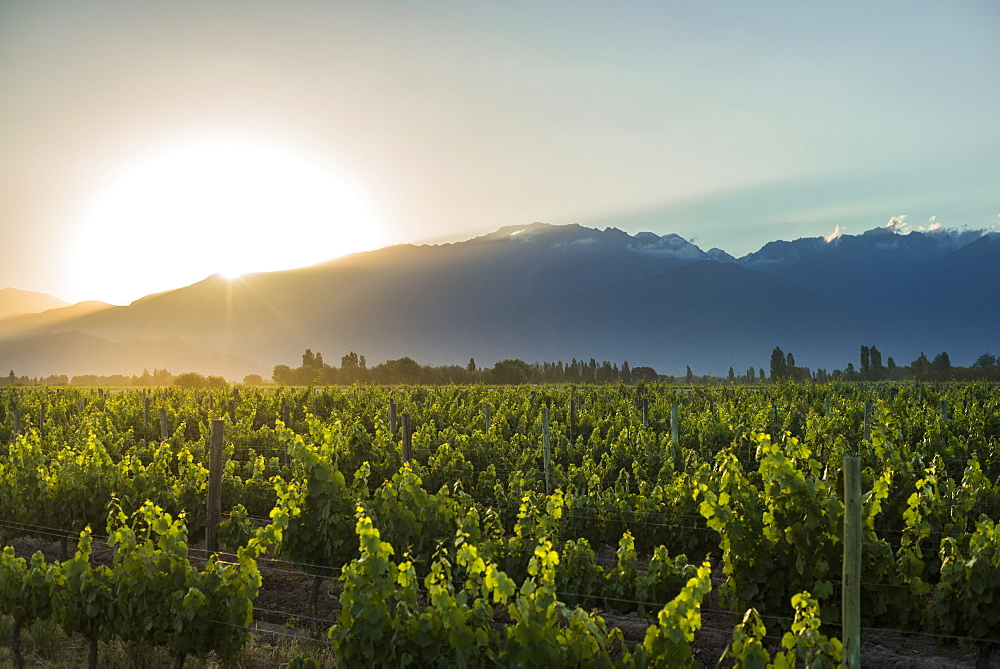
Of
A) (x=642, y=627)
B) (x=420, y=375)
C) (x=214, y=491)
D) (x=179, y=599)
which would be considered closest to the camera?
(x=179, y=599)

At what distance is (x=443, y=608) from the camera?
4.99 meters

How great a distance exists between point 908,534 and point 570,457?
9476 mm

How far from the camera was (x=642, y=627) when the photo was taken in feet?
26.0

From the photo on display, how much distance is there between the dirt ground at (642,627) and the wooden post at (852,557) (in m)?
2.24

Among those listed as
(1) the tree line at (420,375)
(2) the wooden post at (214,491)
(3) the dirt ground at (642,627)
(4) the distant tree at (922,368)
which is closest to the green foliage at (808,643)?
(3) the dirt ground at (642,627)

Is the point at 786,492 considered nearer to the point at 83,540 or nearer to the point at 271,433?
the point at 83,540

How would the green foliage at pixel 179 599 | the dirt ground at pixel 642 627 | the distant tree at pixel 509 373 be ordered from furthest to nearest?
1. the distant tree at pixel 509 373
2. the dirt ground at pixel 642 627
3. the green foliage at pixel 179 599

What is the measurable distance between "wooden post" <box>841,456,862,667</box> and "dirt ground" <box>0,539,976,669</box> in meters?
2.24

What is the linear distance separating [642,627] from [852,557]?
3840 mm

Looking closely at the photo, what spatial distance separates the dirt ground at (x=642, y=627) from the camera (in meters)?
7.43

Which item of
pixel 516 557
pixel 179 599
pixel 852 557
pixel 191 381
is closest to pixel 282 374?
pixel 191 381

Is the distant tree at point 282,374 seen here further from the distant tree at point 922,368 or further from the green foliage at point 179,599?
the green foliage at point 179,599

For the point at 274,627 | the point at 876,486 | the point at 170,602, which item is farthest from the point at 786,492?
the point at 274,627

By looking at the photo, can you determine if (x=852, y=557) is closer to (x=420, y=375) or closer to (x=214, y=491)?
(x=214, y=491)
